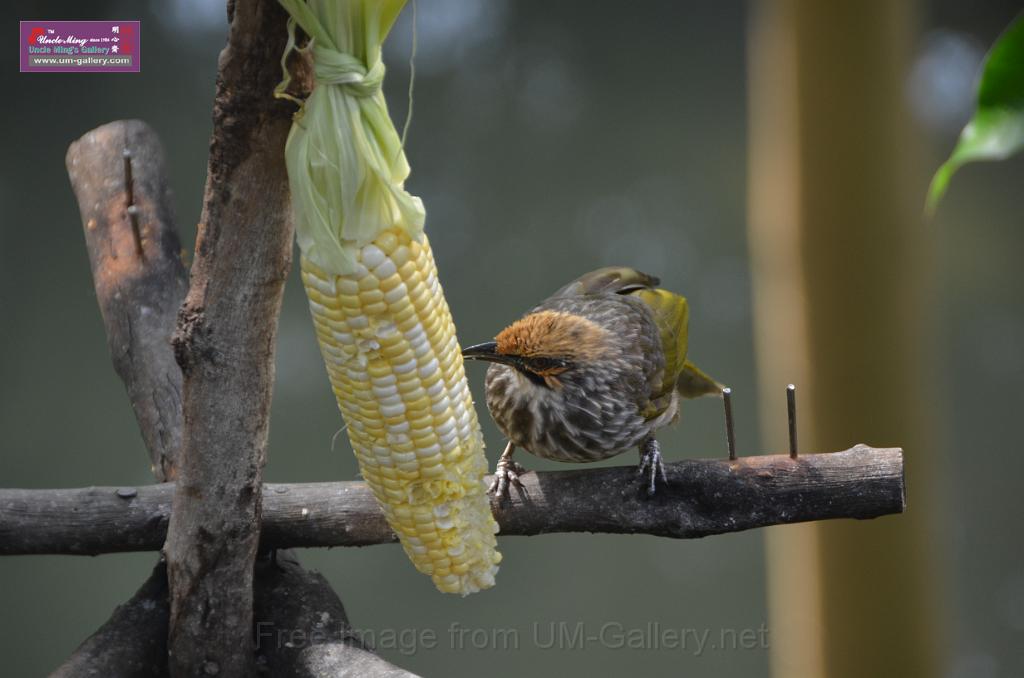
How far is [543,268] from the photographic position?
2.98 m

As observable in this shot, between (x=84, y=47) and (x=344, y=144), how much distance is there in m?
1.11

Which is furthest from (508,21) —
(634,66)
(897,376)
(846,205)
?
(897,376)

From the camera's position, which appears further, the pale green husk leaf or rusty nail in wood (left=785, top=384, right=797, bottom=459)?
rusty nail in wood (left=785, top=384, right=797, bottom=459)

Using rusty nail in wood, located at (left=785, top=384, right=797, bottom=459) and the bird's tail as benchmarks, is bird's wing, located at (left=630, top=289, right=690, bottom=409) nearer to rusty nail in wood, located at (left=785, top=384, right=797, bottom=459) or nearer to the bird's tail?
the bird's tail

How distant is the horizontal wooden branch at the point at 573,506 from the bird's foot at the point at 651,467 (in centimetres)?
2

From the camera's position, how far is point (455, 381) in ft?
4.16

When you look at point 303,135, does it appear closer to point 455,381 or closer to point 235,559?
point 455,381

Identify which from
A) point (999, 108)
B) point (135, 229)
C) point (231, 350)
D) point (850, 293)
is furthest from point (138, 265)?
point (999, 108)

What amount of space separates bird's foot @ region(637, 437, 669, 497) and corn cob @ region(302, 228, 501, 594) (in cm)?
27

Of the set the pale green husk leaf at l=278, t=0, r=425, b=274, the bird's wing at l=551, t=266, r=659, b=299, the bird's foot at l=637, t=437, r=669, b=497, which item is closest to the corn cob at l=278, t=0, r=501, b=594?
the pale green husk leaf at l=278, t=0, r=425, b=274

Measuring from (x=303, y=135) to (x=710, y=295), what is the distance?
2.16 metres

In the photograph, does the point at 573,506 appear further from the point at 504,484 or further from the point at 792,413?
the point at 792,413

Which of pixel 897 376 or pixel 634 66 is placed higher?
pixel 634 66

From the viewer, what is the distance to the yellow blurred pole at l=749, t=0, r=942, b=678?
78.3 inches
